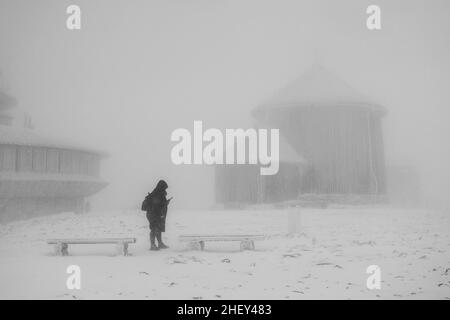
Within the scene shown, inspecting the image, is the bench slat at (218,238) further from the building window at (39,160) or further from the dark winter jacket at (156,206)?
the building window at (39,160)

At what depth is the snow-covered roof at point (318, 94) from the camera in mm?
30078

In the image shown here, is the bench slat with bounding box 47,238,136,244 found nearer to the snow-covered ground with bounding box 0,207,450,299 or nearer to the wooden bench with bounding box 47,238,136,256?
the wooden bench with bounding box 47,238,136,256

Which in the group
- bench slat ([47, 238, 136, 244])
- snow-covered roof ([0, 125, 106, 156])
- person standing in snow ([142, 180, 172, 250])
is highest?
snow-covered roof ([0, 125, 106, 156])

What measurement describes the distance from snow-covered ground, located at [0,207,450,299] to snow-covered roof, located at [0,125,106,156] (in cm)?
623

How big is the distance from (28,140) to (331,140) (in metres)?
17.4

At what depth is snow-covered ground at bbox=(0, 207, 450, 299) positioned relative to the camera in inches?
303

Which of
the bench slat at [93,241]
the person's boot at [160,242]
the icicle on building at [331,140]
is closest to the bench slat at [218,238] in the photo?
the person's boot at [160,242]

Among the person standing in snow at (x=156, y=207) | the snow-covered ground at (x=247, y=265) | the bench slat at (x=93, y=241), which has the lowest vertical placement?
the snow-covered ground at (x=247, y=265)

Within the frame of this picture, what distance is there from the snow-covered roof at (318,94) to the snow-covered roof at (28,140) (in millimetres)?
13023

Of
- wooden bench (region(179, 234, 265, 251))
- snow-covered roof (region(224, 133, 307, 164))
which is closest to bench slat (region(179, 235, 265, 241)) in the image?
wooden bench (region(179, 234, 265, 251))

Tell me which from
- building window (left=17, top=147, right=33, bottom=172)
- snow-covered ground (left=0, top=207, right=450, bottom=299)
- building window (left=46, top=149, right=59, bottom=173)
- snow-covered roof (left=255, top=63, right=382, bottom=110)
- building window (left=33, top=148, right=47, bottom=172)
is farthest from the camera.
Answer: snow-covered roof (left=255, top=63, right=382, bottom=110)

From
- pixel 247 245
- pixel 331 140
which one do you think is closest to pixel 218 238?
pixel 247 245

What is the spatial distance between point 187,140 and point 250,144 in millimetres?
40459
